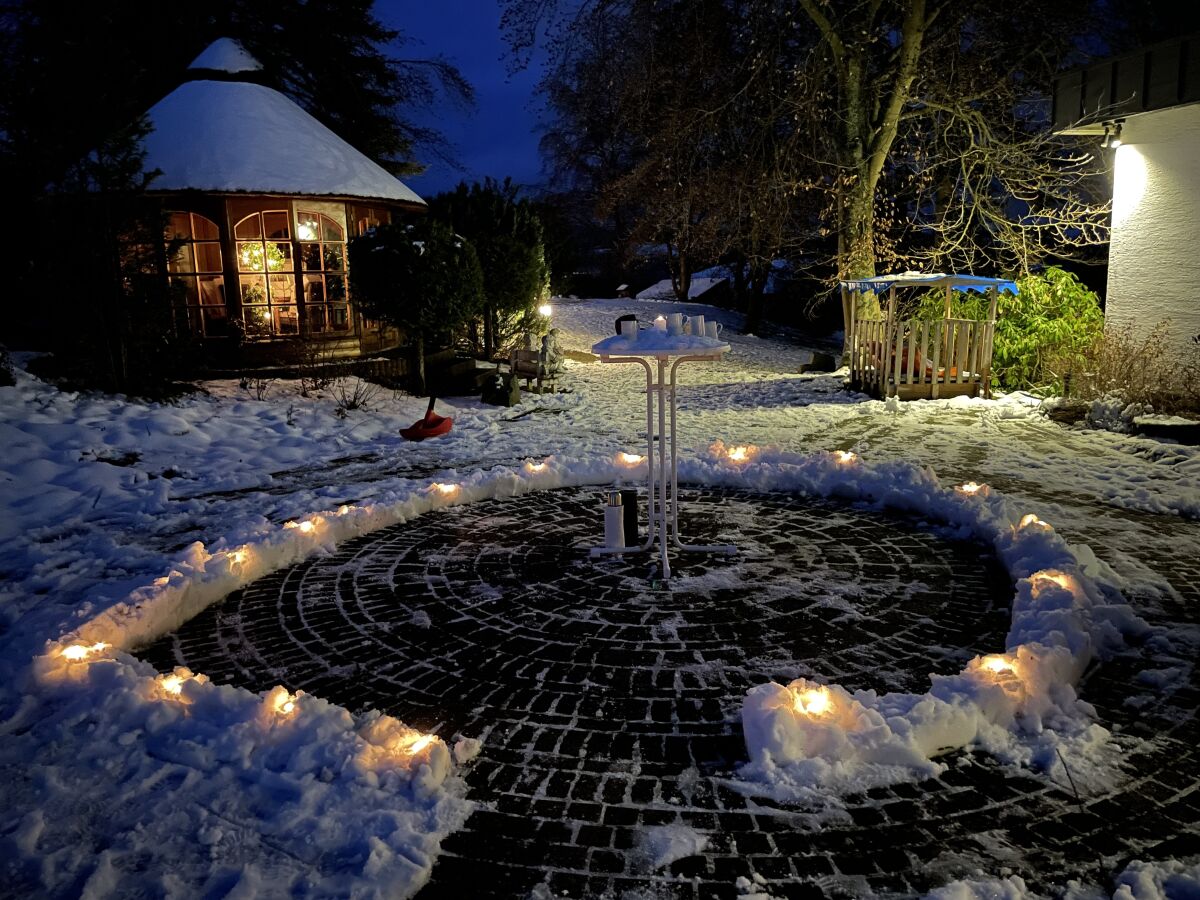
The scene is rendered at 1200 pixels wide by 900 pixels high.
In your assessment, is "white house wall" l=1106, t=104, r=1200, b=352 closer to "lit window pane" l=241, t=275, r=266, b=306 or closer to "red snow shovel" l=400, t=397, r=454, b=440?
"red snow shovel" l=400, t=397, r=454, b=440

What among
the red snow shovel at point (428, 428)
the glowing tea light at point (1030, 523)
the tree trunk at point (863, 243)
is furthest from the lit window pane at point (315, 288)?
the glowing tea light at point (1030, 523)

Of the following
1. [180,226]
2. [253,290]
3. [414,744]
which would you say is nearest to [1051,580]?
[414,744]

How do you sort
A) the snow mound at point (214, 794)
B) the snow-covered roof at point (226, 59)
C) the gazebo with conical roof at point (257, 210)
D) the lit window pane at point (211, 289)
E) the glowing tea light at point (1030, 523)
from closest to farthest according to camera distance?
1. the snow mound at point (214, 794)
2. the glowing tea light at point (1030, 523)
3. the gazebo with conical roof at point (257, 210)
4. the lit window pane at point (211, 289)
5. the snow-covered roof at point (226, 59)

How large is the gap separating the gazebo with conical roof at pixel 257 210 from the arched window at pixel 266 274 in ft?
0.07

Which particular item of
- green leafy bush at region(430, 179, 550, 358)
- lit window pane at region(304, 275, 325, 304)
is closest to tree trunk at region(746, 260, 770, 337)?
green leafy bush at region(430, 179, 550, 358)

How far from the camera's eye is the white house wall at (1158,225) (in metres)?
10.8

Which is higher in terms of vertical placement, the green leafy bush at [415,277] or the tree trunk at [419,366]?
the green leafy bush at [415,277]

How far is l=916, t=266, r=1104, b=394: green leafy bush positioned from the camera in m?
13.1

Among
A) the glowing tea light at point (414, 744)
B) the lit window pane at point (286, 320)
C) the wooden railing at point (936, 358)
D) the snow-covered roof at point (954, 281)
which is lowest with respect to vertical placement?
the glowing tea light at point (414, 744)

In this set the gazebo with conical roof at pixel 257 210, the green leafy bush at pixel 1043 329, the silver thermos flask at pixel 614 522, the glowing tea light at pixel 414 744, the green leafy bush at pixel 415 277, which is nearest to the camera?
the glowing tea light at pixel 414 744

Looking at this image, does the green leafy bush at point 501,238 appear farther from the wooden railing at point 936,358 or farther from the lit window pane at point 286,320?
the wooden railing at point 936,358

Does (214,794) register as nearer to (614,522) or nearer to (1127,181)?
(614,522)

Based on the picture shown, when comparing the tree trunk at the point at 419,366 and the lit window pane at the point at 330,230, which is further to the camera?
the lit window pane at the point at 330,230

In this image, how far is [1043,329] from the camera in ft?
44.4
